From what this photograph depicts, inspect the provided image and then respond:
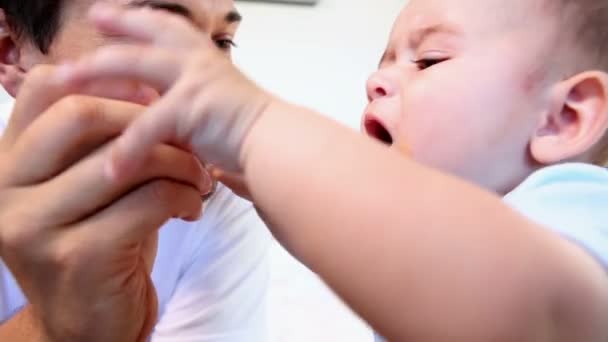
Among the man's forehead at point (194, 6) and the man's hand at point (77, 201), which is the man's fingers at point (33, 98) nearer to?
the man's hand at point (77, 201)

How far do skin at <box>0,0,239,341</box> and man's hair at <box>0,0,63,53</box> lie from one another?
1.14 ft

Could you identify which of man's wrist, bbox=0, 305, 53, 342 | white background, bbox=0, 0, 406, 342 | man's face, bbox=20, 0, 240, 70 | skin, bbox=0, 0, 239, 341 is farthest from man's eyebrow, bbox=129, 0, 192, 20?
white background, bbox=0, 0, 406, 342

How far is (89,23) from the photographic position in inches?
34.5

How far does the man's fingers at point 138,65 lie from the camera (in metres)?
0.45

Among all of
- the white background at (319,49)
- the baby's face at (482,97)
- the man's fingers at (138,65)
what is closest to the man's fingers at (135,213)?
the man's fingers at (138,65)

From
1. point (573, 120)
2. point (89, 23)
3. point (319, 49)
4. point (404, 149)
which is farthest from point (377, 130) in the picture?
point (319, 49)

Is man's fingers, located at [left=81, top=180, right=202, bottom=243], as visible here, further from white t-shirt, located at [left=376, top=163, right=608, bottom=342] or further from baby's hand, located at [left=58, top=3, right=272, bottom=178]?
white t-shirt, located at [left=376, top=163, right=608, bottom=342]

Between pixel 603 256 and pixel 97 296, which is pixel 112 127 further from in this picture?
pixel 603 256

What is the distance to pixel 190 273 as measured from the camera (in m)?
1.02

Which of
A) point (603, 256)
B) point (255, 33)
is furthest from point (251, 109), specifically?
→ point (255, 33)

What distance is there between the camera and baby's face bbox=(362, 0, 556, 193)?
0.67 m

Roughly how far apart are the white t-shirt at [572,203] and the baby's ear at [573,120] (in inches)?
3.1

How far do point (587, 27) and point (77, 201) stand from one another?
0.50 metres

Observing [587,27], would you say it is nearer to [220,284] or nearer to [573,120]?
[573,120]
